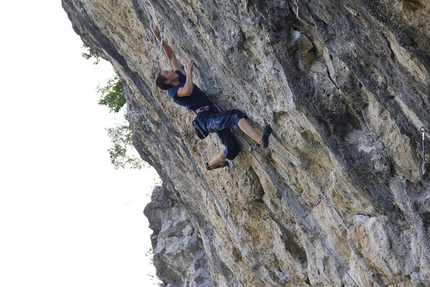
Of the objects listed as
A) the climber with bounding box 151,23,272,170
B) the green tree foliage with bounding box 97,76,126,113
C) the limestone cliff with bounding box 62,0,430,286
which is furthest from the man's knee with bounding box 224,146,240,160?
the green tree foliage with bounding box 97,76,126,113

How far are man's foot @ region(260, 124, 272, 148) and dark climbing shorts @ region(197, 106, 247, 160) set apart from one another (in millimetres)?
507

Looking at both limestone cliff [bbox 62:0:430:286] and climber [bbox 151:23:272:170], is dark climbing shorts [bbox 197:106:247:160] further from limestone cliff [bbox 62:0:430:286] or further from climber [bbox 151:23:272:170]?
limestone cliff [bbox 62:0:430:286]

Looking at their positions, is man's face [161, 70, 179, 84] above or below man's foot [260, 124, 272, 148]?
below

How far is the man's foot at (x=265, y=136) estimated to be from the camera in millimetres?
7538

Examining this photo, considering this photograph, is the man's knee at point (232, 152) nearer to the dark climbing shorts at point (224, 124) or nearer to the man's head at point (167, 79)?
the dark climbing shorts at point (224, 124)

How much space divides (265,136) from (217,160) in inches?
79.8

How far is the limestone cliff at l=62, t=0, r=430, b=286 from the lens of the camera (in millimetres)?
5703

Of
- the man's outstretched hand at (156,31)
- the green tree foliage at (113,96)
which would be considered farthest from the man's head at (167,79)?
the green tree foliage at (113,96)

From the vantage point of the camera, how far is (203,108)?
8.58 m

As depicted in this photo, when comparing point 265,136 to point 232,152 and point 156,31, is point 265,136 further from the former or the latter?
point 156,31

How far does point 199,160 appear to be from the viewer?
10930 millimetres

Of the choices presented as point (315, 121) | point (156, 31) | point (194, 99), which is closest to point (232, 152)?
point (194, 99)

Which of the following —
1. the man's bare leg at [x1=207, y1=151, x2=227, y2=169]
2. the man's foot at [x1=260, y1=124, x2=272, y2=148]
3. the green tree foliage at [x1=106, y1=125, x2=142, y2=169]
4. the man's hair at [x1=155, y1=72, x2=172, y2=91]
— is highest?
the man's foot at [x1=260, y1=124, x2=272, y2=148]

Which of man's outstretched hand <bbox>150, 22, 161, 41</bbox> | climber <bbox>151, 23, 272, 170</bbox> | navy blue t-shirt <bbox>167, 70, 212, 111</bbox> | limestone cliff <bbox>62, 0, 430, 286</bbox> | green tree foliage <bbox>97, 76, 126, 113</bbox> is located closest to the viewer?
limestone cliff <bbox>62, 0, 430, 286</bbox>
